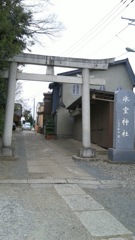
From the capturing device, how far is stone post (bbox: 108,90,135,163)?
13.7 meters

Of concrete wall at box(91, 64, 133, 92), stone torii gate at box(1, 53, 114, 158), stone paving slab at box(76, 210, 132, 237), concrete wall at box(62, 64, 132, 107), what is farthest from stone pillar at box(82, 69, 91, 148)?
concrete wall at box(91, 64, 133, 92)

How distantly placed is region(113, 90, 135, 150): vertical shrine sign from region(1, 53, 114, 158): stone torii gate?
179 centimetres

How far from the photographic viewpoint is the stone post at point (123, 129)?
13719 millimetres

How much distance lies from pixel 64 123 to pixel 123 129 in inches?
639

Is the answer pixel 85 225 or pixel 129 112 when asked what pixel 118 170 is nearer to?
pixel 129 112

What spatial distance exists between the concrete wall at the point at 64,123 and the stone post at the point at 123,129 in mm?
15825

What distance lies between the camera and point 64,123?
1179 inches

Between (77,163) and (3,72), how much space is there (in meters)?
5.39

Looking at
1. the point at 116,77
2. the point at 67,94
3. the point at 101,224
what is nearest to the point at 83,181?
the point at 101,224

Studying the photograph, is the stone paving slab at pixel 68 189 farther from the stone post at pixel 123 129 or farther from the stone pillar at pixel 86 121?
the stone pillar at pixel 86 121

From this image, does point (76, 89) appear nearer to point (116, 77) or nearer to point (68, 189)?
point (116, 77)

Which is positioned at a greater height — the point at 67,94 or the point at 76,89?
the point at 76,89

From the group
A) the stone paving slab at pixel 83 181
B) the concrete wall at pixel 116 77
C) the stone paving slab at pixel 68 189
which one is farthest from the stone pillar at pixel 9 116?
the concrete wall at pixel 116 77

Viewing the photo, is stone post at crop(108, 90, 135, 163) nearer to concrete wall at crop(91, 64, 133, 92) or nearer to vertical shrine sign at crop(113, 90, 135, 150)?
vertical shrine sign at crop(113, 90, 135, 150)
